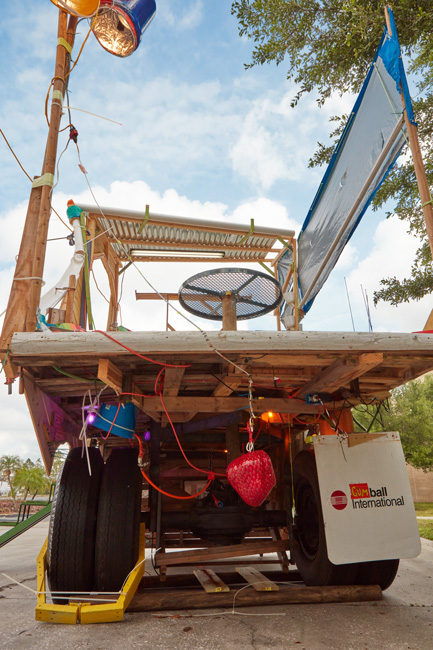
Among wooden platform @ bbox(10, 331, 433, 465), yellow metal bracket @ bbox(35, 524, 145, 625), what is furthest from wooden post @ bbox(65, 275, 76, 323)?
yellow metal bracket @ bbox(35, 524, 145, 625)

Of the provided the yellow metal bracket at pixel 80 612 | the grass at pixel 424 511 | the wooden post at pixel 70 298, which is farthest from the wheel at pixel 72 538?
the grass at pixel 424 511

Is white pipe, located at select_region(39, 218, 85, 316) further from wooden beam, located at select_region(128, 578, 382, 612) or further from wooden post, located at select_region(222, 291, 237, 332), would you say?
wooden beam, located at select_region(128, 578, 382, 612)

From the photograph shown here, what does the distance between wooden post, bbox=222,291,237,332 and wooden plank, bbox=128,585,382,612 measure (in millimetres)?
2417

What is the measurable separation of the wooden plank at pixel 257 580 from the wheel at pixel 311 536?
1.46ft

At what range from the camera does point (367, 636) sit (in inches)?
127

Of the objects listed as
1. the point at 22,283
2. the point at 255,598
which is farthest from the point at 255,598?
the point at 22,283

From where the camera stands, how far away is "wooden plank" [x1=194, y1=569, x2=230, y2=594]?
13.7 feet

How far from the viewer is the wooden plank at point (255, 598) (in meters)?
3.83

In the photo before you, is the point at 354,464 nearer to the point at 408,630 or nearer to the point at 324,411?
the point at 324,411

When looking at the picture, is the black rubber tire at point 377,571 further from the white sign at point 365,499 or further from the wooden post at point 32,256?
the wooden post at point 32,256

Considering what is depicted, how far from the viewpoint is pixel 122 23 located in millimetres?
5141

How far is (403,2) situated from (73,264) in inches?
256

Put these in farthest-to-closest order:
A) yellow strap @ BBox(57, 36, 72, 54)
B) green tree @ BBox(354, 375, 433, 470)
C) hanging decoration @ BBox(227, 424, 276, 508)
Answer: green tree @ BBox(354, 375, 433, 470) → yellow strap @ BBox(57, 36, 72, 54) → hanging decoration @ BBox(227, 424, 276, 508)

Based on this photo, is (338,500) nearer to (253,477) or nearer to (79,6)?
(253,477)
